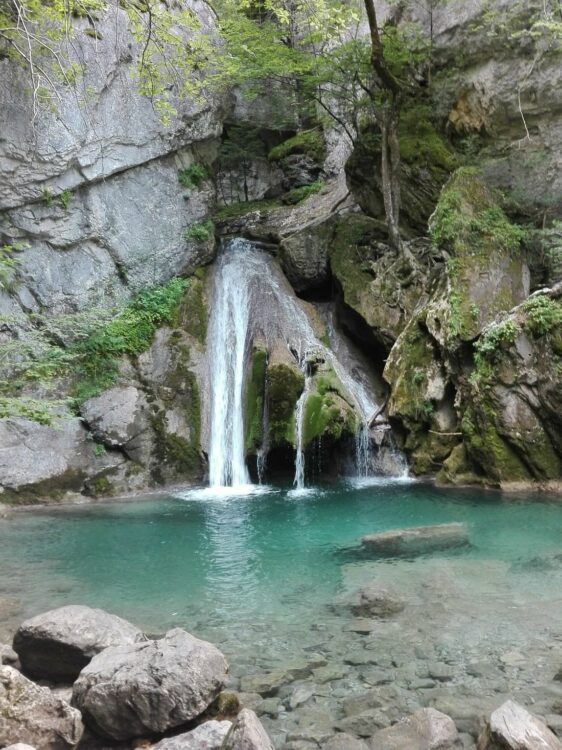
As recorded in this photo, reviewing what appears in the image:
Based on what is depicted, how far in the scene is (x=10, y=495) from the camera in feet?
41.6

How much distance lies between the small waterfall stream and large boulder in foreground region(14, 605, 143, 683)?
894cm

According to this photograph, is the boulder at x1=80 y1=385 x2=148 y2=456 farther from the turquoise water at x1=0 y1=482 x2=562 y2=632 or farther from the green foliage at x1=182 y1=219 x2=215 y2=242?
the green foliage at x1=182 y1=219 x2=215 y2=242

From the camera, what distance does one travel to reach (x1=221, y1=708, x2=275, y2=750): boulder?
136 inches

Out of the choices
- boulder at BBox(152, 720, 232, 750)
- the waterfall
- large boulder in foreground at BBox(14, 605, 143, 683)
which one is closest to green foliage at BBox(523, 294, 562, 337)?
the waterfall

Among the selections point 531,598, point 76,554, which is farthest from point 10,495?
point 531,598

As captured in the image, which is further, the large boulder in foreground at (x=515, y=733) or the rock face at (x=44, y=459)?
the rock face at (x=44, y=459)

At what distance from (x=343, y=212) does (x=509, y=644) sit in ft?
48.8

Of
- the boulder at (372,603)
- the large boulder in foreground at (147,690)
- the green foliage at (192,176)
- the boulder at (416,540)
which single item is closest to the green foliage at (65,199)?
the green foliage at (192,176)

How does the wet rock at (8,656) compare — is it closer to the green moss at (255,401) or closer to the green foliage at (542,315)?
the green moss at (255,401)

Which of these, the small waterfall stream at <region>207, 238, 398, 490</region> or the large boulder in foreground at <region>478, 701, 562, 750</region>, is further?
the small waterfall stream at <region>207, 238, 398, 490</region>

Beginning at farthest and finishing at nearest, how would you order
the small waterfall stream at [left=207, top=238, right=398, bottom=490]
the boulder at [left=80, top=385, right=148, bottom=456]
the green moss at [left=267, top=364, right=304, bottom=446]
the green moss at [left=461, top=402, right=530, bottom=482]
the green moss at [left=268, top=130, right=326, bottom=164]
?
the green moss at [left=268, top=130, right=326, bottom=164] → the small waterfall stream at [left=207, top=238, right=398, bottom=490] → the boulder at [left=80, top=385, right=148, bottom=456] → the green moss at [left=267, top=364, right=304, bottom=446] → the green moss at [left=461, top=402, right=530, bottom=482]

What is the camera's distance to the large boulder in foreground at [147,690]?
3.91m

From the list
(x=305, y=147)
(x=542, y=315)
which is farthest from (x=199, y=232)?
(x=542, y=315)

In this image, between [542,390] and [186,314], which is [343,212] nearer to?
[186,314]
